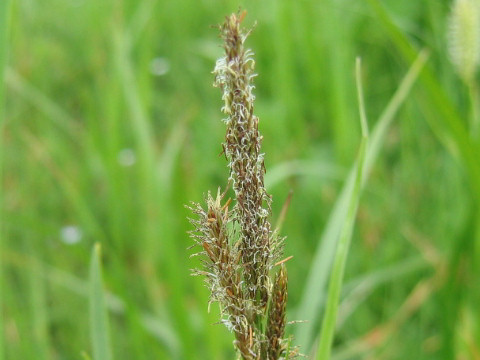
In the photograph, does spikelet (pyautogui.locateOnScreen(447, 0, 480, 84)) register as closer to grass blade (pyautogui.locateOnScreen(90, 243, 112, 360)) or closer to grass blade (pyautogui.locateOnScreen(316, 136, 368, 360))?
grass blade (pyautogui.locateOnScreen(316, 136, 368, 360))

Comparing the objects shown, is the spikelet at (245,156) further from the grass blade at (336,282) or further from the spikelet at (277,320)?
the grass blade at (336,282)

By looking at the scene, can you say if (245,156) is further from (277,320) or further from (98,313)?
(98,313)

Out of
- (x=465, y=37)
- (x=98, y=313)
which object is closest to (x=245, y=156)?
(x=98, y=313)

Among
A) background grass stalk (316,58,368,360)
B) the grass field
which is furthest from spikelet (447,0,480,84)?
background grass stalk (316,58,368,360)

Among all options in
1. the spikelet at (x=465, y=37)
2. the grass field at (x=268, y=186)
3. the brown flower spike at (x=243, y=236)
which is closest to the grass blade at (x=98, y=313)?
the brown flower spike at (x=243, y=236)

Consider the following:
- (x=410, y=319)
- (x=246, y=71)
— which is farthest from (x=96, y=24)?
(x=246, y=71)

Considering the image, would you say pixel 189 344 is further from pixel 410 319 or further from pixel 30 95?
pixel 30 95
